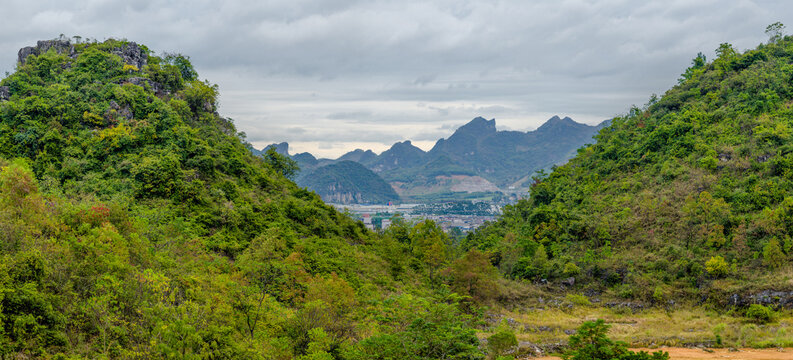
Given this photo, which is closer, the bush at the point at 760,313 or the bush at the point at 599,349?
the bush at the point at 599,349

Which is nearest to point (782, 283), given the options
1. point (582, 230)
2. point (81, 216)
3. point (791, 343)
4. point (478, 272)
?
point (791, 343)

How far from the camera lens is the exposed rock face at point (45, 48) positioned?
124ft

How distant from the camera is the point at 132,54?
128 ft

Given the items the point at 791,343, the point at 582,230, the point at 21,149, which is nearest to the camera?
the point at 791,343

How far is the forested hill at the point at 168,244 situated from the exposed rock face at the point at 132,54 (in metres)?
0.13

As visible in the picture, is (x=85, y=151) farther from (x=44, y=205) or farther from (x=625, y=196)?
(x=625, y=196)

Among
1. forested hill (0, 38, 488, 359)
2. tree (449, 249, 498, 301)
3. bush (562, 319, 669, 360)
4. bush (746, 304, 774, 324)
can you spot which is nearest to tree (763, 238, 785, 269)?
bush (746, 304, 774, 324)

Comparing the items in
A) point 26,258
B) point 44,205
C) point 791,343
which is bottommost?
point 791,343

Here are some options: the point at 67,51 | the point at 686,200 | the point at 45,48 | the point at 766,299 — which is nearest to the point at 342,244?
the point at 766,299

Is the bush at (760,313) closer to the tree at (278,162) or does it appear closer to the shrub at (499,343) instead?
the shrub at (499,343)

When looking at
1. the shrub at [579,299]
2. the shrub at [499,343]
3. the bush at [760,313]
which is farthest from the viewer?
the shrub at [579,299]

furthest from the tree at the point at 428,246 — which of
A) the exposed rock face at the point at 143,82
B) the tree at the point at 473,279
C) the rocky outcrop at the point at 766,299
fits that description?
the exposed rock face at the point at 143,82

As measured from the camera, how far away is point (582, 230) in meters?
38.4

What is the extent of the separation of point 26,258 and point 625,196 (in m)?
41.9
